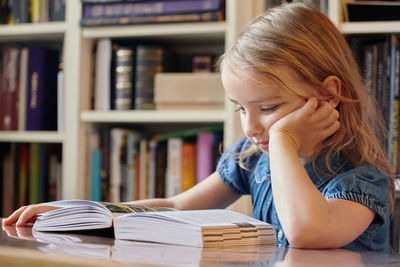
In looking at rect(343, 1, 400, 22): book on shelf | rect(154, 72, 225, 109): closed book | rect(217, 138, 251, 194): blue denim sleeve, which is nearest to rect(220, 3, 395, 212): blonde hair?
rect(217, 138, 251, 194): blue denim sleeve

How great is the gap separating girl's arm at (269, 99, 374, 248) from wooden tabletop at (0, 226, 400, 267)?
0.05 meters

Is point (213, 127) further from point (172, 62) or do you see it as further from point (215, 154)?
point (172, 62)

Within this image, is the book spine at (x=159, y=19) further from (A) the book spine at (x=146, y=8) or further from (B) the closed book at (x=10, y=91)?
(B) the closed book at (x=10, y=91)

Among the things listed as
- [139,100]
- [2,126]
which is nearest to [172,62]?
[139,100]

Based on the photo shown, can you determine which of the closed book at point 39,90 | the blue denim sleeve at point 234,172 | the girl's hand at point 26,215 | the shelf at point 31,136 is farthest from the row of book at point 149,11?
the girl's hand at point 26,215

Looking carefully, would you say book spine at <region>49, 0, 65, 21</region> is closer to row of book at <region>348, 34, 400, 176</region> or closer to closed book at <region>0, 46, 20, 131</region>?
closed book at <region>0, 46, 20, 131</region>

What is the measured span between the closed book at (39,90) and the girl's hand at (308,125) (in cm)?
120

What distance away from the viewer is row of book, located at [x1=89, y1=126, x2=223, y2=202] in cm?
190

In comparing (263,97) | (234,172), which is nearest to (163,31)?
(234,172)

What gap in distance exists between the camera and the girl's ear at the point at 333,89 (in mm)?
1145

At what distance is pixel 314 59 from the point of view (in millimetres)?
1129

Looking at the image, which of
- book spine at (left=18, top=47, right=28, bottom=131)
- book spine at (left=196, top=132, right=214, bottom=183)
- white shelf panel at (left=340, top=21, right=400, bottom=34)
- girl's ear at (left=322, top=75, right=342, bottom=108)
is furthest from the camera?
book spine at (left=18, top=47, right=28, bottom=131)

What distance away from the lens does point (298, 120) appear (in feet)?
3.56

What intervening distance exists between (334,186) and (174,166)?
90 cm
